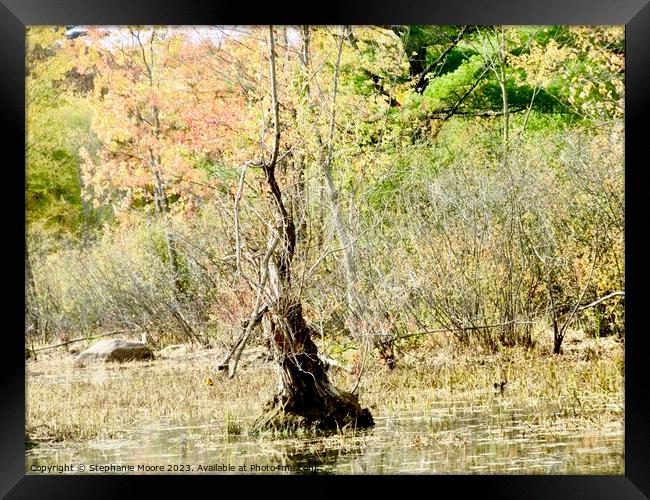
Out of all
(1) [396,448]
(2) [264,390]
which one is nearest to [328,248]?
(2) [264,390]

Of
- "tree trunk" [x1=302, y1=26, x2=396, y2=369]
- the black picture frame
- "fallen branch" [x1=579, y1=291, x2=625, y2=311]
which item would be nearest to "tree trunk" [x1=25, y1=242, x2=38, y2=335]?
the black picture frame

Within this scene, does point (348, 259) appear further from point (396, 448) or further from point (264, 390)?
point (396, 448)

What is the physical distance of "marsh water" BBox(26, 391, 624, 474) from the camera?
486 cm

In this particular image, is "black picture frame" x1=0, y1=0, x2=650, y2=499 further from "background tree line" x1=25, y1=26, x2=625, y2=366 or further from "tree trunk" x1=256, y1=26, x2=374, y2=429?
"background tree line" x1=25, y1=26, x2=625, y2=366

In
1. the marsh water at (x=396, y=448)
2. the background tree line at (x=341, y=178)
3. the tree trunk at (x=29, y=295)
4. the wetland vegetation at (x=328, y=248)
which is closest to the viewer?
the marsh water at (x=396, y=448)

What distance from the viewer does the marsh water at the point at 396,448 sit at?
191 inches

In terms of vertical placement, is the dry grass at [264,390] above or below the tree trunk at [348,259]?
below

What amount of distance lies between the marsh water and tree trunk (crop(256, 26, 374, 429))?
123mm

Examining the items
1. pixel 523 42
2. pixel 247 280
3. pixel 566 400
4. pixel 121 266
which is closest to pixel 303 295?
pixel 247 280
